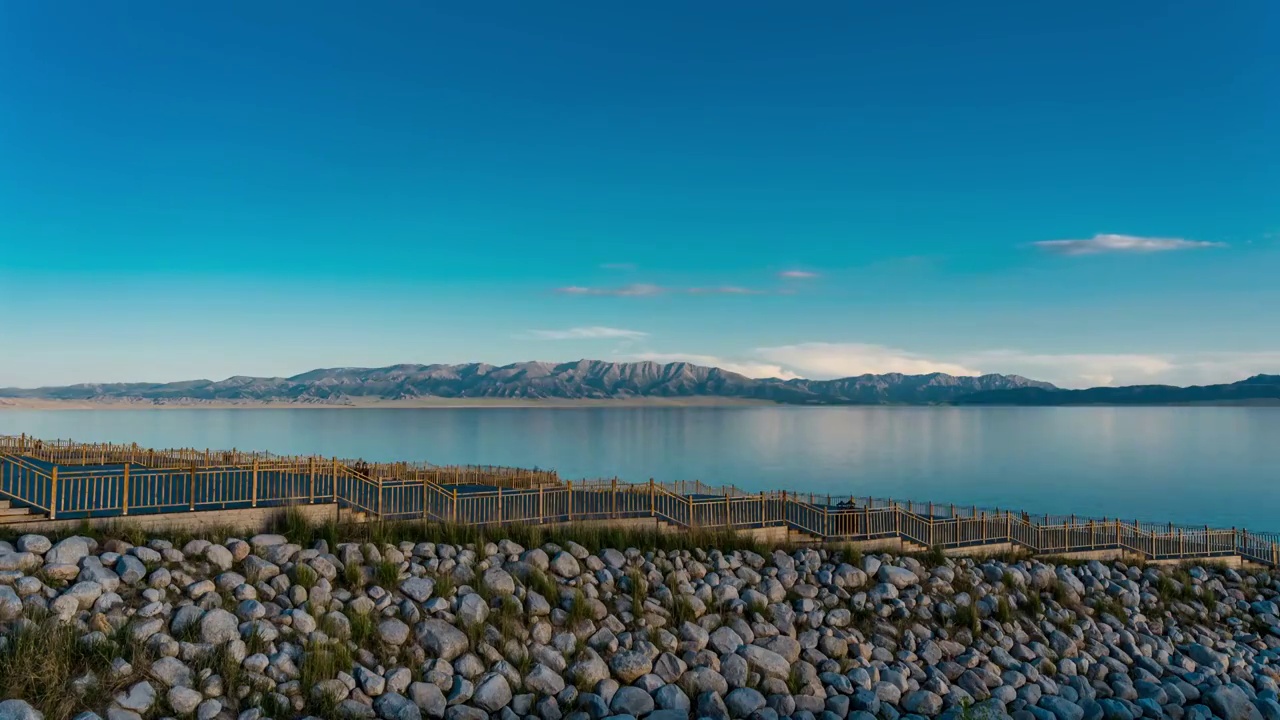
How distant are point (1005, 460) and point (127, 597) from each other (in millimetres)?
106169

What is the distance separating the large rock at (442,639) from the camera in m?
13.0

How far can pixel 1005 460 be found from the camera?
103 meters

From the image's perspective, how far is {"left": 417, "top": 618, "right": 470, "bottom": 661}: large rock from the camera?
12984mm

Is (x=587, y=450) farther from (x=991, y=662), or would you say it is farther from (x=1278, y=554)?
(x=991, y=662)

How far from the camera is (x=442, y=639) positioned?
1311 centimetres

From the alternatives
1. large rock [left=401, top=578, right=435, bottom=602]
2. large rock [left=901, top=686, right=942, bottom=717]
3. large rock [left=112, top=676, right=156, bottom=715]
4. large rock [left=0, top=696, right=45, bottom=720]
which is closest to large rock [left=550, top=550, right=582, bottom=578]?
large rock [left=401, top=578, right=435, bottom=602]

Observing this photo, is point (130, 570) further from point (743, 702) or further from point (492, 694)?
point (743, 702)

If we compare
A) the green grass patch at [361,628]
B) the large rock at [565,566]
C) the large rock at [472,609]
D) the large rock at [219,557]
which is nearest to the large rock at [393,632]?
the green grass patch at [361,628]

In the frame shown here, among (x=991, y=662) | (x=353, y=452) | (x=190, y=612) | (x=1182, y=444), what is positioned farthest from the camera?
(x=1182, y=444)

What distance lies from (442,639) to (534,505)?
26.6 feet

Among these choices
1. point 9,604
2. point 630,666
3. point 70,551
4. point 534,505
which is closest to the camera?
point 9,604

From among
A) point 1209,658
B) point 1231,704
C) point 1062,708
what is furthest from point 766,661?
point 1209,658

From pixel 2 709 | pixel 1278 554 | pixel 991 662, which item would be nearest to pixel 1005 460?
pixel 1278 554

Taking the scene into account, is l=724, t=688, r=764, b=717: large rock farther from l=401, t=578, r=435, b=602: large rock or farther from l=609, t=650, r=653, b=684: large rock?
l=401, t=578, r=435, b=602: large rock
